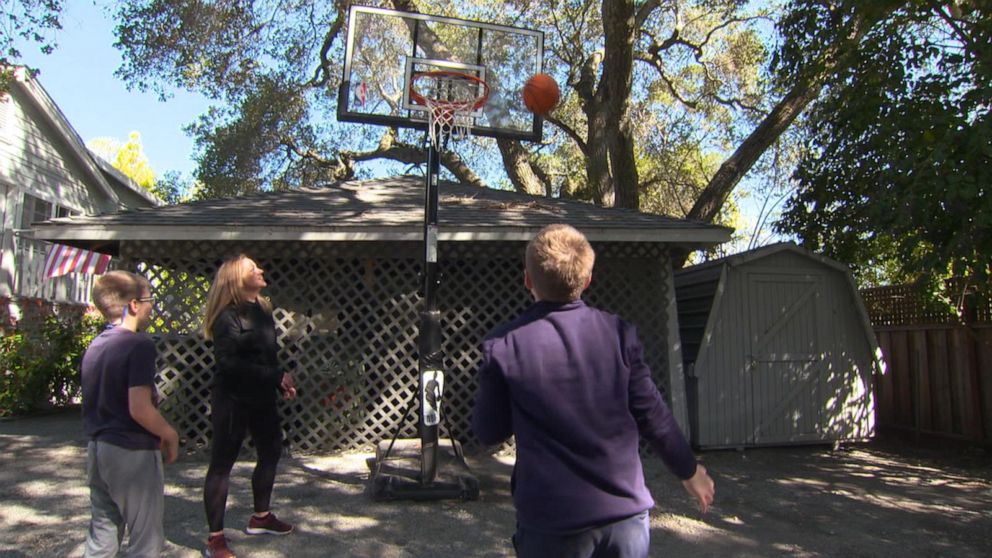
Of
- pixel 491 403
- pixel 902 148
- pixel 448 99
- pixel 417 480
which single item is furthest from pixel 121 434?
pixel 902 148

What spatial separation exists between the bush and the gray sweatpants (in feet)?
26.5

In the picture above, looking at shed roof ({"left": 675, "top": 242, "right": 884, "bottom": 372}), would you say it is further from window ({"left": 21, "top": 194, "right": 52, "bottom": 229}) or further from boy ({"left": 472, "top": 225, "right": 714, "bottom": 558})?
window ({"left": 21, "top": 194, "right": 52, "bottom": 229})

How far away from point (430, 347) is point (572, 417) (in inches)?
136

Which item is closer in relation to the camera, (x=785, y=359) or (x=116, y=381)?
(x=116, y=381)

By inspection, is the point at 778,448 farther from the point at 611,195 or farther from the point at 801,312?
the point at 611,195

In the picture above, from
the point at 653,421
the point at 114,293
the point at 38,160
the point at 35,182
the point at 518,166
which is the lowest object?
the point at 653,421

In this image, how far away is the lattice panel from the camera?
24.8 feet

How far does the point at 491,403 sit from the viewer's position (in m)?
2.13

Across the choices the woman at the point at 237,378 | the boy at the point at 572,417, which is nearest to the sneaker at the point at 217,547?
the woman at the point at 237,378

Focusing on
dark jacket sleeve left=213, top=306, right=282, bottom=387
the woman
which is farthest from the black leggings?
dark jacket sleeve left=213, top=306, right=282, bottom=387

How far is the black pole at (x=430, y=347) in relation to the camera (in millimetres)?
5324

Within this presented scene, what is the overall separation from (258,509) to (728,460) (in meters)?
5.15

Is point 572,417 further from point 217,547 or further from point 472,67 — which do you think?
point 472,67

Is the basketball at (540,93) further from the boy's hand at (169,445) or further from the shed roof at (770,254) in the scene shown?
the boy's hand at (169,445)
